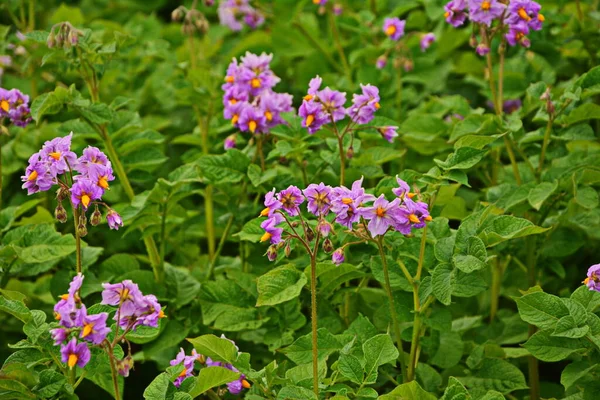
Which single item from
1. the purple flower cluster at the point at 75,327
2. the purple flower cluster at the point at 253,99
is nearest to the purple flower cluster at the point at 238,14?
the purple flower cluster at the point at 253,99

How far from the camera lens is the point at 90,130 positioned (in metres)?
3.01

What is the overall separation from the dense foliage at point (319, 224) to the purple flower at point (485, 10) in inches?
0.4

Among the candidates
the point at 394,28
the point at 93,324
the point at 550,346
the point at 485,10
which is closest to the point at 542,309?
the point at 550,346

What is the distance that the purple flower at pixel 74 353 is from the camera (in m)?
1.83

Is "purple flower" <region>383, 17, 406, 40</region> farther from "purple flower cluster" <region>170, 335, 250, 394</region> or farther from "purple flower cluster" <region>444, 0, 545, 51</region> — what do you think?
"purple flower cluster" <region>170, 335, 250, 394</region>

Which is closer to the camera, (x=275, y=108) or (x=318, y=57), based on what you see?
(x=275, y=108)

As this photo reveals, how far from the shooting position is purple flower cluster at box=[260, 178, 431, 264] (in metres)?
2.03

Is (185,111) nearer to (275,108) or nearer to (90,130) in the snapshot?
(90,130)

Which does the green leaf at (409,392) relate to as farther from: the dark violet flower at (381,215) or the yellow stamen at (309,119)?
the yellow stamen at (309,119)

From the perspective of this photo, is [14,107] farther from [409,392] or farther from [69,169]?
[409,392]

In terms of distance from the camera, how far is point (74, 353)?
1845mm

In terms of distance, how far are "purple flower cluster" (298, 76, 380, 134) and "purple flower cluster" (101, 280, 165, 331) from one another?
794mm

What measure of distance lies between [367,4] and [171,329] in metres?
2.07

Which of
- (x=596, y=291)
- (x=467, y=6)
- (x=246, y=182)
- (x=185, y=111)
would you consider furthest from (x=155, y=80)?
(x=596, y=291)
